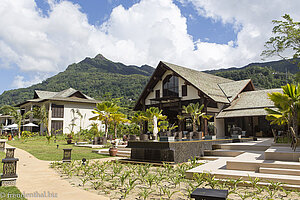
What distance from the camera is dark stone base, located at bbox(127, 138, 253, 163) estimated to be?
10945 millimetres

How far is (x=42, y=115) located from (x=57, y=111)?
10.3 ft

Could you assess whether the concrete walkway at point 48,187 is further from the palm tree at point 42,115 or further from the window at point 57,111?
the window at point 57,111

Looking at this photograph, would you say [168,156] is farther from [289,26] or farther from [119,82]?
[119,82]

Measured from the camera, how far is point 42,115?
30.3 metres

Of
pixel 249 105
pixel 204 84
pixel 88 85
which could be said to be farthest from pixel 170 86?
pixel 88 85

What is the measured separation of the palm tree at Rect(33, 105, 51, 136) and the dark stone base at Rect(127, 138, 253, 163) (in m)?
21.9

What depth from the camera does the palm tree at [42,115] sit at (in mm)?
30219

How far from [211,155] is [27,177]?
8.78m

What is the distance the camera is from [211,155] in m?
12.4

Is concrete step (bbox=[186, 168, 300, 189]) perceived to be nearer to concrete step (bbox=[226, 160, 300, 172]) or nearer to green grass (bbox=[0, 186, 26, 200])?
concrete step (bbox=[226, 160, 300, 172])

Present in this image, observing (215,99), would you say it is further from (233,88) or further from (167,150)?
(167,150)

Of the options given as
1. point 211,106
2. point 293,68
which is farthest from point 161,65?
point 293,68

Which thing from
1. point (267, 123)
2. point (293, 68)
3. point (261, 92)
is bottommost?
point (267, 123)

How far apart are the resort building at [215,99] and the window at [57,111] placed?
532 inches
